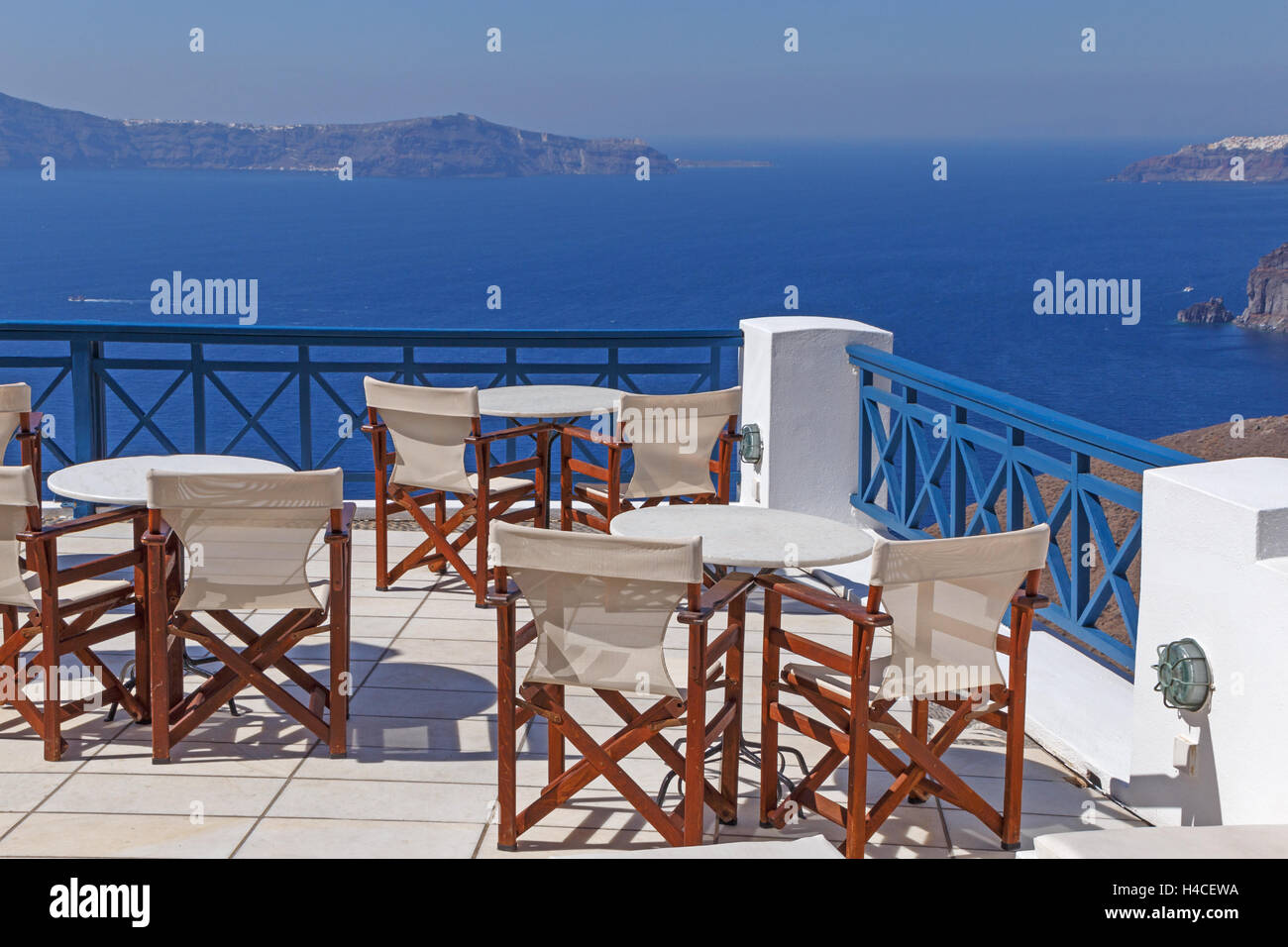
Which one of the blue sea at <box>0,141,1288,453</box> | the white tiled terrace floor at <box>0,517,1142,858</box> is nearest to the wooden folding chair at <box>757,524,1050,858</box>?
the white tiled terrace floor at <box>0,517,1142,858</box>

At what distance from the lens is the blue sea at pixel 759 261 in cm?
6488

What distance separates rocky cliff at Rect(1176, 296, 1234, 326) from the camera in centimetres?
6912

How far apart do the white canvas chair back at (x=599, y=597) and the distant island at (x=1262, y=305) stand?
69.6m

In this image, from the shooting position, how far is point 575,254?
314 feet

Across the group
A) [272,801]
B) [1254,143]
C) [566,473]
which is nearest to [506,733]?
[272,801]

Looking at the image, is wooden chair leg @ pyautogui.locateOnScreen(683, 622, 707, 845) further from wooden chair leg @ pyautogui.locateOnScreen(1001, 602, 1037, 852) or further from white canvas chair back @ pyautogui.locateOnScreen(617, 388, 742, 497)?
white canvas chair back @ pyautogui.locateOnScreen(617, 388, 742, 497)

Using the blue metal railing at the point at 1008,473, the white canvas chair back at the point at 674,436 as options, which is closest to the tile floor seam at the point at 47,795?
the white canvas chair back at the point at 674,436

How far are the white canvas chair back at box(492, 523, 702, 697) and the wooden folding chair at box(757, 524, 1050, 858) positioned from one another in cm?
33

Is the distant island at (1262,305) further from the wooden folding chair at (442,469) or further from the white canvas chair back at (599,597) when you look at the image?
the white canvas chair back at (599,597)

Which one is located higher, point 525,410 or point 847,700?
point 525,410

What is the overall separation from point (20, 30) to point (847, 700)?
3843 inches
